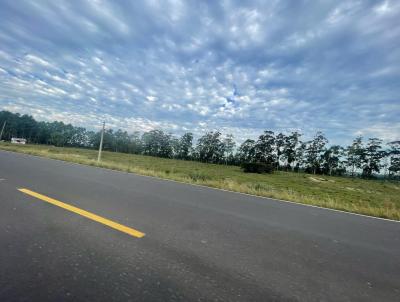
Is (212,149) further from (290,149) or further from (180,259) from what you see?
(180,259)

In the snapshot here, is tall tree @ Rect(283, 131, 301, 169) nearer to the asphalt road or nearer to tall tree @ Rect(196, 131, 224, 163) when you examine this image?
tall tree @ Rect(196, 131, 224, 163)

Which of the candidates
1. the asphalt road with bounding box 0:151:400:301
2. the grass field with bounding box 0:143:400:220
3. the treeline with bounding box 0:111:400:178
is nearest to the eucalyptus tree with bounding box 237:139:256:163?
the treeline with bounding box 0:111:400:178

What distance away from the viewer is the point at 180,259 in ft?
10.1

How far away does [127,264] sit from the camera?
2.79m

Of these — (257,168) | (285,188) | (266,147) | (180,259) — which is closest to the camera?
(180,259)

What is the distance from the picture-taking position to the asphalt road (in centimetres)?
233

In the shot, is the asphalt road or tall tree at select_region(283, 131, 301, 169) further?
tall tree at select_region(283, 131, 301, 169)

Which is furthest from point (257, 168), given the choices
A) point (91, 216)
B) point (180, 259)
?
point (180, 259)

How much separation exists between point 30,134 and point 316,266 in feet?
501

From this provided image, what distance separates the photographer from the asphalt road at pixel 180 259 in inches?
91.7

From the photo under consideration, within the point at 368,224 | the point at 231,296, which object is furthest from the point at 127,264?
the point at 368,224

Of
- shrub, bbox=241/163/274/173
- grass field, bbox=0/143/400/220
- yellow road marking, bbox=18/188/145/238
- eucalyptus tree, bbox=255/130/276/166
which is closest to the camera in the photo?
yellow road marking, bbox=18/188/145/238

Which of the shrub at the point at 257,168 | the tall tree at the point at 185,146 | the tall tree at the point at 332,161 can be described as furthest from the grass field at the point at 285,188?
the tall tree at the point at 185,146

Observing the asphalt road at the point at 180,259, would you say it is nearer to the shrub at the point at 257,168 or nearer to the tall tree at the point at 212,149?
the shrub at the point at 257,168
